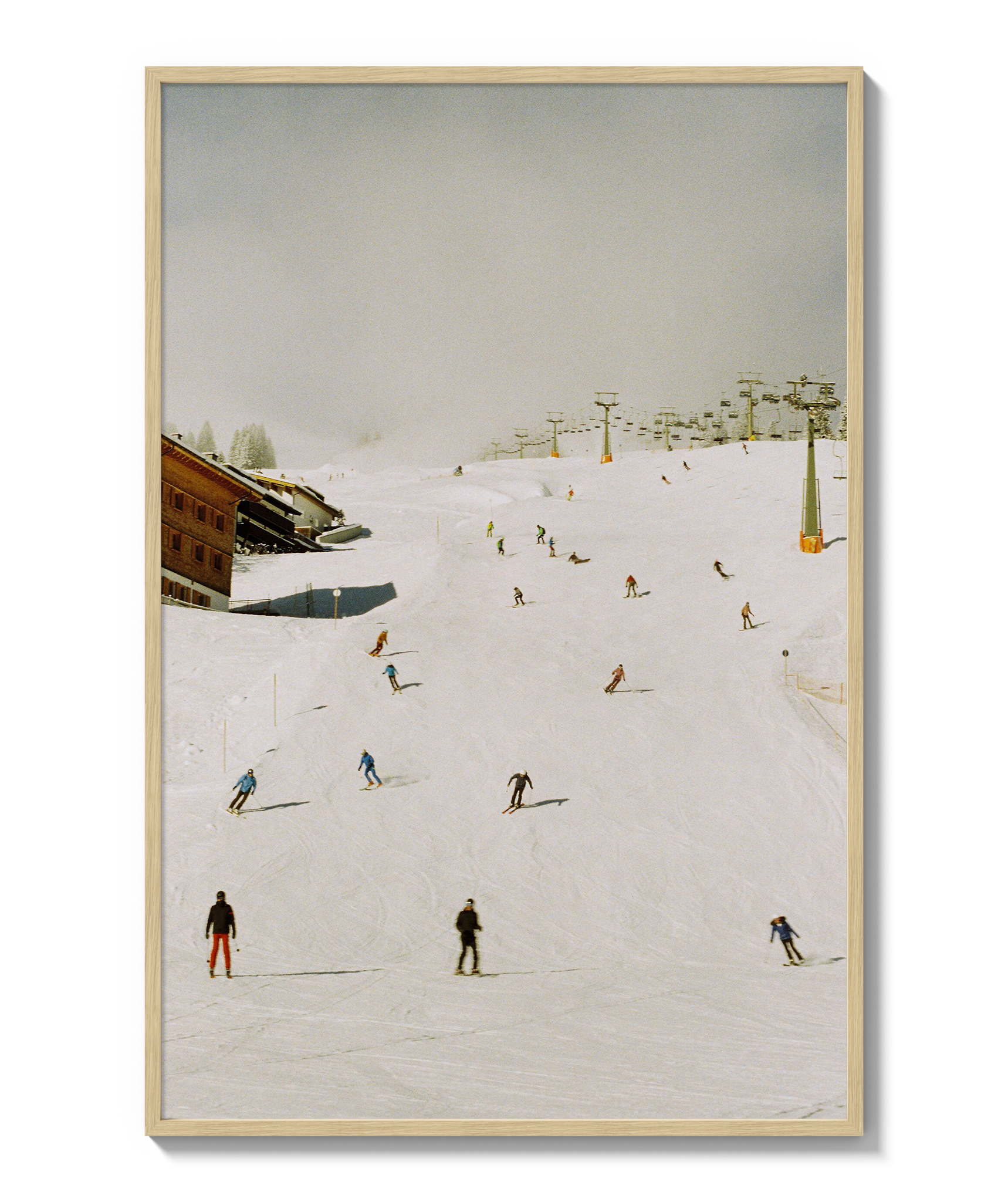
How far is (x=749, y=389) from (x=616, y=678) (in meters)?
5.62

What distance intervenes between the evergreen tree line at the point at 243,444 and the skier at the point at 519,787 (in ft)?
21.6

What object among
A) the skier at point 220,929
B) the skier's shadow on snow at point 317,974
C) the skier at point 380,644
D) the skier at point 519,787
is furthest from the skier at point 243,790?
the skier at point 380,644

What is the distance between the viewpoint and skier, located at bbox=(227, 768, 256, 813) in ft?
46.0

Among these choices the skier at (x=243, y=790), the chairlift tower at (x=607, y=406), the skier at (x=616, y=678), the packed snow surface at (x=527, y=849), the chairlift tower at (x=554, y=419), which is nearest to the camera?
the packed snow surface at (x=527, y=849)

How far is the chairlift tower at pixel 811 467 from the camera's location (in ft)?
48.8

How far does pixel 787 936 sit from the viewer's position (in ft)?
41.8

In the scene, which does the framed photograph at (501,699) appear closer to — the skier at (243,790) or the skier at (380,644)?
the skier at (243,790)

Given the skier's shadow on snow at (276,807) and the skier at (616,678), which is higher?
the skier at (616,678)

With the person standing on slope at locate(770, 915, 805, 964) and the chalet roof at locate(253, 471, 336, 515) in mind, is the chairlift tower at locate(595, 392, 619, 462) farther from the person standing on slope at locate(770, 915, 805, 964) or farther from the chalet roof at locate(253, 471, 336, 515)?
the person standing on slope at locate(770, 915, 805, 964)

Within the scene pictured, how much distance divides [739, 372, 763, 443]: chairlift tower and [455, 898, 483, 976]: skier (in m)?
8.95

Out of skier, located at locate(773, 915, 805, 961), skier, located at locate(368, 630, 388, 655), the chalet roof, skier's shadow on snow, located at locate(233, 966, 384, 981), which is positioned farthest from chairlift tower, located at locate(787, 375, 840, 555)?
the chalet roof

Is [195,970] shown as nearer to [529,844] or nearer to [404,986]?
[404,986]

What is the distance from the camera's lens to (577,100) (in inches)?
511

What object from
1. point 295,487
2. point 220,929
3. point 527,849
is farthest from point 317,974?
point 295,487
